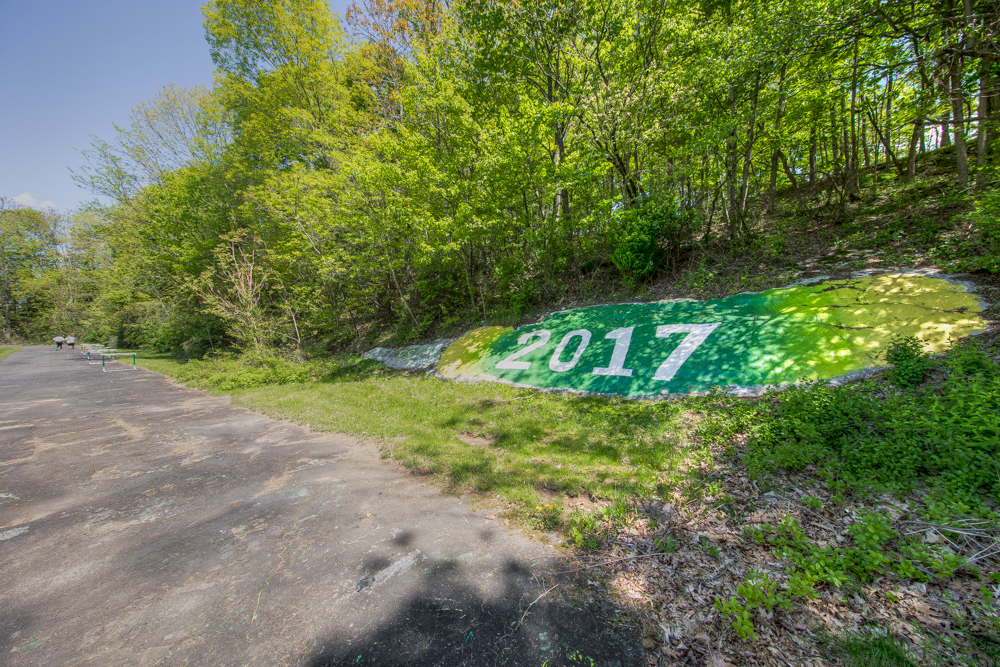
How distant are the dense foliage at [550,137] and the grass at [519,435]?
464 cm

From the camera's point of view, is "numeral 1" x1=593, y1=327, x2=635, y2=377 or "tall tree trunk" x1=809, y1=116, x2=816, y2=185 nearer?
"numeral 1" x1=593, y1=327, x2=635, y2=377

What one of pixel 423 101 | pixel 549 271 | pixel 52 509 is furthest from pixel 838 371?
pixel 423 101

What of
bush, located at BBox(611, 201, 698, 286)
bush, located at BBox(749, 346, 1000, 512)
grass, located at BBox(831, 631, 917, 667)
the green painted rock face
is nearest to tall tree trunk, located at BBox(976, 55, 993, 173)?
the green painted rock face

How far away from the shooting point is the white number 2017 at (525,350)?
8554 mm

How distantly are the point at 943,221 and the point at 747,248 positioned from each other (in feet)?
10.1

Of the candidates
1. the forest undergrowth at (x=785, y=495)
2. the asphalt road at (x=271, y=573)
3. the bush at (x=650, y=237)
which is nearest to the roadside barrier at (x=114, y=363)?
the asphalt road at (x=271, y=573)

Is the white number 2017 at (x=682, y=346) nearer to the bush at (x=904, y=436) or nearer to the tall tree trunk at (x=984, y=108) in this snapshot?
the bush at (x=904, y=436)

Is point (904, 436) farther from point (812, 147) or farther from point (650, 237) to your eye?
point (812, 147)

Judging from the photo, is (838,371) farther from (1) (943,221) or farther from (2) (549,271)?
(2) (549,271)

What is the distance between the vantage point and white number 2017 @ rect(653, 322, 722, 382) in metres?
A: 6.11

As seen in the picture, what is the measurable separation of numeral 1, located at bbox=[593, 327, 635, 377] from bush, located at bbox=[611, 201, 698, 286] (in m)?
2.27

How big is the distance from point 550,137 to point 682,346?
7.68 meters

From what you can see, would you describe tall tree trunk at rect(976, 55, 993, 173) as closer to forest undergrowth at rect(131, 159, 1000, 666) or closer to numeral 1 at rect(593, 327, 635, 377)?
forest undergrowth at rect(131, 159, 1000, 666)

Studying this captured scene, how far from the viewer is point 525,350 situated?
29.7ft
